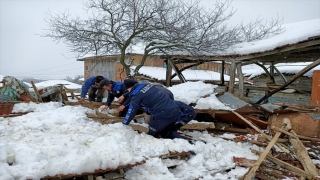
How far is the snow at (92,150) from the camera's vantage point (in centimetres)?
273

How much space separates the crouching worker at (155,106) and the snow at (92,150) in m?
0.29

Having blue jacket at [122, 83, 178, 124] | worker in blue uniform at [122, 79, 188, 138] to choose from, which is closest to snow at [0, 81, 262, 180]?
worker in blue uniform at [122, 79, 188, 138]

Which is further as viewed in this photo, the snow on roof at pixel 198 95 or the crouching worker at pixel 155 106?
the snow on roof at pixel 198 95

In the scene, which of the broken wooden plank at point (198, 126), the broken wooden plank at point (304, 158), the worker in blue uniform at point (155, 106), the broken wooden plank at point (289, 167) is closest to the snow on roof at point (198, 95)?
the broken wooden plank at point (198, 126)

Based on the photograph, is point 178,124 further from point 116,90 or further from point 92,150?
point 116,90

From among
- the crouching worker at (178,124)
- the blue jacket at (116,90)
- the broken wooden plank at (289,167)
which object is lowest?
the broken wooden plank at (289,167)

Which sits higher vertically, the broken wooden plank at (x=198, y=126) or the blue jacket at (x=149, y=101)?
the blue jacket at (x=149, y=101)

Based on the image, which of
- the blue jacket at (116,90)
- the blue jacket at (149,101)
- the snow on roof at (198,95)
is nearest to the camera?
the blue jacket at (149,101)

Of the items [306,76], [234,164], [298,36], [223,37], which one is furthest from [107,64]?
[234,164]

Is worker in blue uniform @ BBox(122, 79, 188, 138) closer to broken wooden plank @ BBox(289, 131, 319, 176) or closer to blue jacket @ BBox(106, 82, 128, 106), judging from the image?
blue jacket @ BBox(106, 82, 128, 106)

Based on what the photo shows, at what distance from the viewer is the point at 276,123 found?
5.58 meters

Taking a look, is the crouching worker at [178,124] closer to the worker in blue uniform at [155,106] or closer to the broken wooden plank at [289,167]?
the worker in blue uniform at [155,106]

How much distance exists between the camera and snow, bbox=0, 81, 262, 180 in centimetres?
273

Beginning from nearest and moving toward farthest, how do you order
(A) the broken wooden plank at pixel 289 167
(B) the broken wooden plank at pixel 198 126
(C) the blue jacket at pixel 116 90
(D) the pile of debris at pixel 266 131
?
(A) the broken wooden plank at pixel 289 167, (D) the pile of debris at pixel 266 131, (B) the broken wooden plank at pixel 198 126, (C) the blue jacket at pixel 116 90
